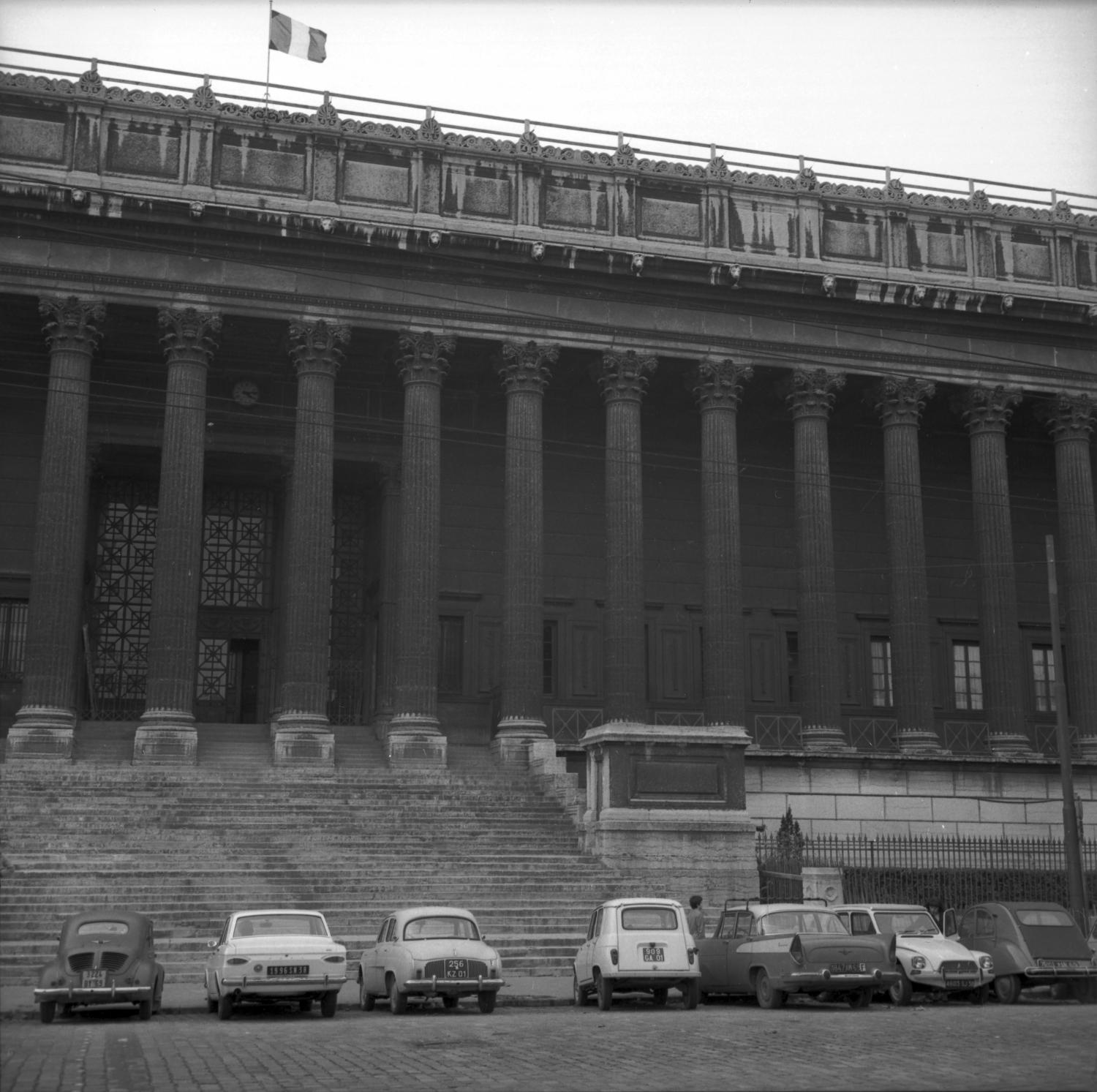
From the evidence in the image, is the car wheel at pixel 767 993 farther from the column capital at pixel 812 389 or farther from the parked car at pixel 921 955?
the column capital at pixel 812 389

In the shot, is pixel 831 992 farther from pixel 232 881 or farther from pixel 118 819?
pixel 118 819

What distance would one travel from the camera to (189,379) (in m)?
38.3

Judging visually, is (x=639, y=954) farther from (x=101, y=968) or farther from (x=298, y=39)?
(x=298, y=39)

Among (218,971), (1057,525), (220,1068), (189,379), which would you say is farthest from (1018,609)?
(220,1068)

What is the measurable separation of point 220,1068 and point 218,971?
5.67 meters

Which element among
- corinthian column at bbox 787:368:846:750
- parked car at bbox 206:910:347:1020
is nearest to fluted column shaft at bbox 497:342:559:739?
corinthian column at bbox 787:368:846:750

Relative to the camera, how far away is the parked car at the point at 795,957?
2212cm

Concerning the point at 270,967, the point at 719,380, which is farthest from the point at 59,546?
the point at 270,967

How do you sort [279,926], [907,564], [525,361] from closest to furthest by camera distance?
1. [279,926]
2. [525,361]
3. [907,564]

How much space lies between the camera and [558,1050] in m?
16.7

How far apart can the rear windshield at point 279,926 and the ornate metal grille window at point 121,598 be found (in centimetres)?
2246

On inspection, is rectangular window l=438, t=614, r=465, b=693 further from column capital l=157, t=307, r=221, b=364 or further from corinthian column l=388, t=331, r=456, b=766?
column capital l=157, t=307, r=221, b=364

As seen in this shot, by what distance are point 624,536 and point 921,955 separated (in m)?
18.4

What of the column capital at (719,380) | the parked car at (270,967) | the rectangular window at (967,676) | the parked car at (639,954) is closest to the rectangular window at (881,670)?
the rectangular window at (967,676)
